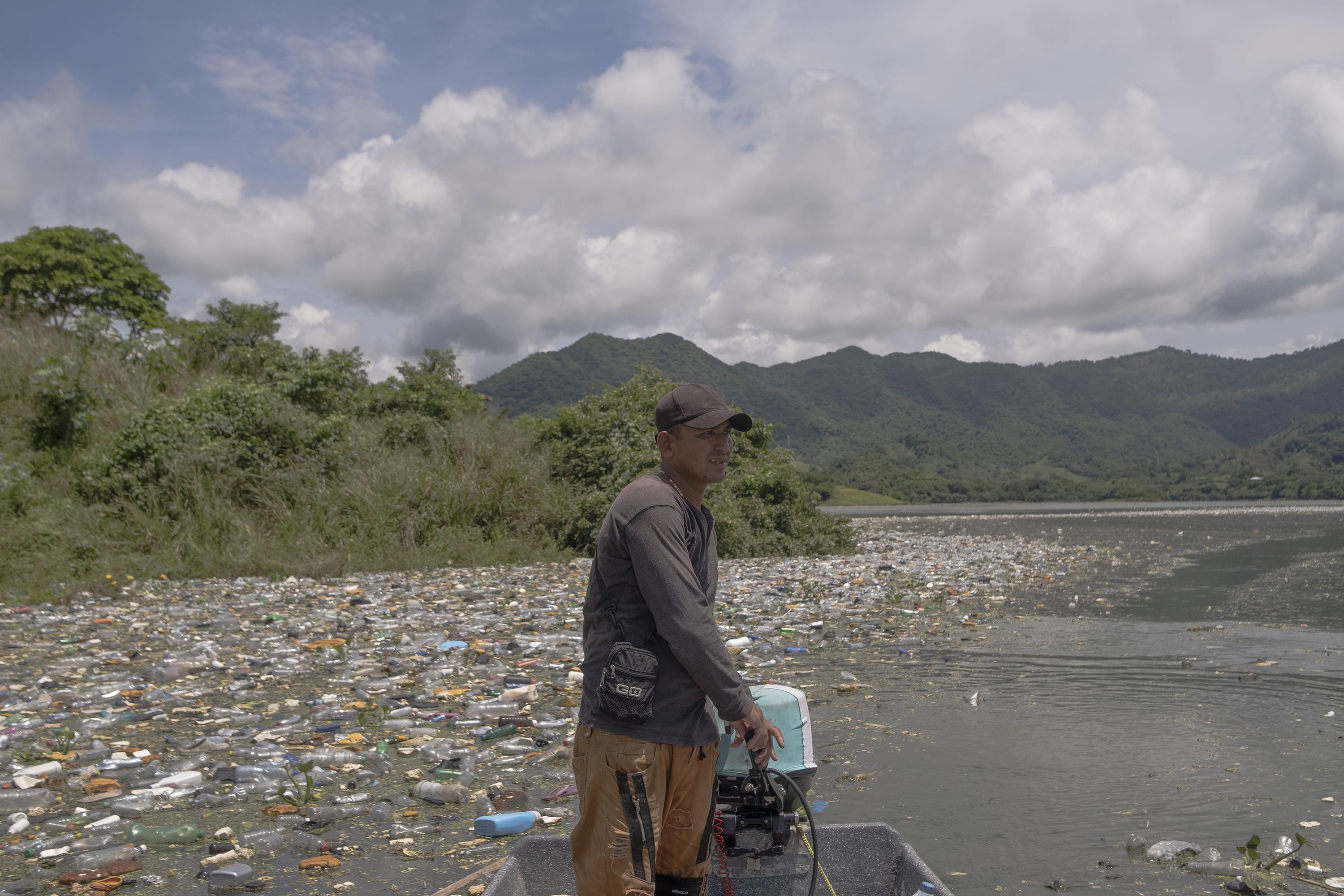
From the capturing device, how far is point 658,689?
2.48 metres

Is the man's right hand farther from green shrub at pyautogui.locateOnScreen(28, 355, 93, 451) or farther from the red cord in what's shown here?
green shrub at pyautogui.locateOnScreen(28, 355, 93, 451)

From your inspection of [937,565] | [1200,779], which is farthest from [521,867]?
[937,565]

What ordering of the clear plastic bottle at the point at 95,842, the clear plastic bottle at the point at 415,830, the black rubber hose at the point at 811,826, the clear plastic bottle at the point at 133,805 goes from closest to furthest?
the black rubber hose at the point at 811,826, the clear plastic bottle at the point at 95,842, the clear plastic bottle at the point at 415,830, the clear plastic bottle at the point at 133,805

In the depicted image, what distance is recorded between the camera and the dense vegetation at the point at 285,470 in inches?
544

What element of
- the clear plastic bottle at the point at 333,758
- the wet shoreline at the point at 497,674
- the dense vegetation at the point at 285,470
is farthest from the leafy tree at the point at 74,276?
the clear plastic bottle at the point at 333,758

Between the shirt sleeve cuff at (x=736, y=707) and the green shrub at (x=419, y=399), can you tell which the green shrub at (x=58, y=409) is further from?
the shirt sleeve cuff at (x=736, y=707)

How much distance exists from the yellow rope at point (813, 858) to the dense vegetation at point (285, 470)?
→ 450 inches

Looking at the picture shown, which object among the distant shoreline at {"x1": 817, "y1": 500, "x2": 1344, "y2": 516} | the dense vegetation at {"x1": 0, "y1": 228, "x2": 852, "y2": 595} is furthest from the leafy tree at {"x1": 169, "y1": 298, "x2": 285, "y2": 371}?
the distant shoreline at {"x1": 817, "y1": 500, "x2": 1344, "y2": 516}

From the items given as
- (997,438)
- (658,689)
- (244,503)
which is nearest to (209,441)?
(244,503)

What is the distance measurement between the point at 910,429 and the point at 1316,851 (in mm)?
165106

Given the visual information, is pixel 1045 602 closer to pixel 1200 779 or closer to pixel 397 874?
pixel 1200 779

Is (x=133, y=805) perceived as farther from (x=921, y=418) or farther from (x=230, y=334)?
(x=921, y=418)

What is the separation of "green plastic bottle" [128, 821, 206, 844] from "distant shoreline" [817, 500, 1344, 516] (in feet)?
148

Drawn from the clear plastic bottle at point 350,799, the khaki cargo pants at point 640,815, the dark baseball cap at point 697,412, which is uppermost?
the dark baseball cap at point 697,412
